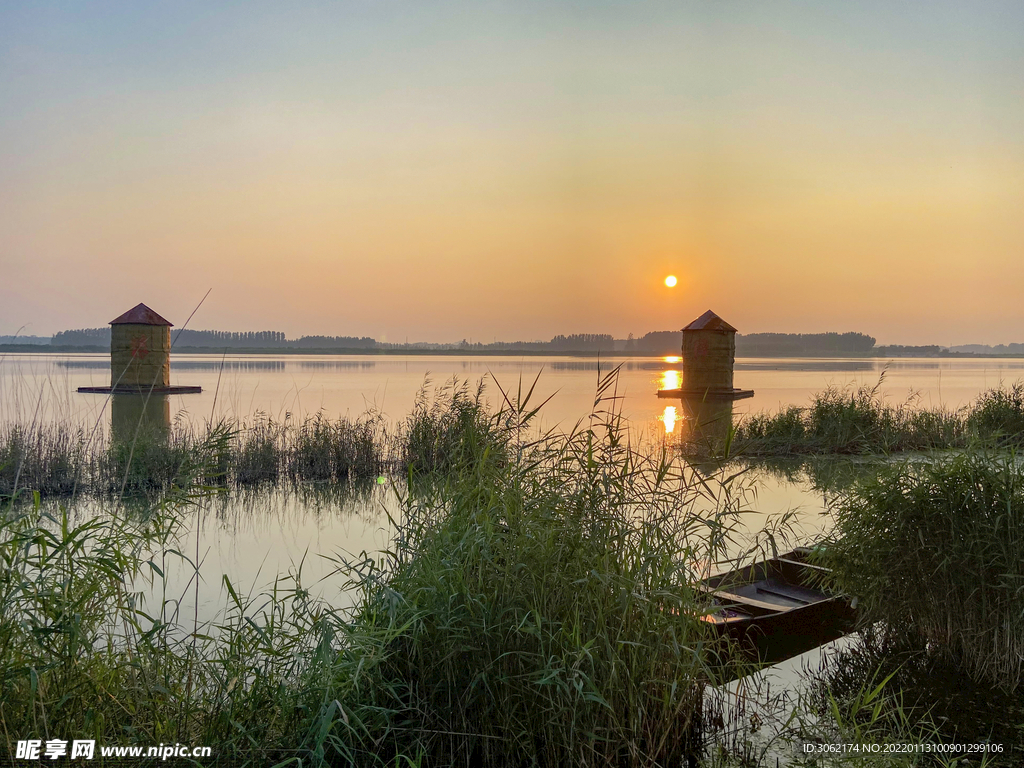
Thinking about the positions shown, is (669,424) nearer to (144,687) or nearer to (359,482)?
(359,482)

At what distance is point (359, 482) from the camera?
42.9 ft

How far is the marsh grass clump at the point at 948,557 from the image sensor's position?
490 centimetres

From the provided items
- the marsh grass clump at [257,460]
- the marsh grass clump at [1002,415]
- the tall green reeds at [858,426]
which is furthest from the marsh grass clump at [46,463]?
the marsh grass clump at [1002,415]

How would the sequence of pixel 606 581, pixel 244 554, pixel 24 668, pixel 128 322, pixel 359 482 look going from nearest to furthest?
pixel 24 668, pixel 606 581, pixel 244 554, pixel 359 482, pixel 128 322

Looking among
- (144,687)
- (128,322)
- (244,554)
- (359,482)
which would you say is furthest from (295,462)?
(128,322)

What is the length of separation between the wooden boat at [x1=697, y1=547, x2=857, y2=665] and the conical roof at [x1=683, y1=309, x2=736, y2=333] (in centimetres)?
2178

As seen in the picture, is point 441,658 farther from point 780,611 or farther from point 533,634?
point 780,611

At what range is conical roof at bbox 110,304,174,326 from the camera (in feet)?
88.5

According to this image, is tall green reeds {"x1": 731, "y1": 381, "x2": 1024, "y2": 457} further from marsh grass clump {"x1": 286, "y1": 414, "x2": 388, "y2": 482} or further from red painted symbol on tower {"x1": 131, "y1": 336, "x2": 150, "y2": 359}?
red painted symbol on tower {"x1": 131, "y1": 336, "x2": 150, "y2": 359}

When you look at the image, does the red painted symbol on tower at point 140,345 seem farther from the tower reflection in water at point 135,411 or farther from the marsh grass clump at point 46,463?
the marsh grass clump at point 46,463

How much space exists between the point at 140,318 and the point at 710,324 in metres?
21.5

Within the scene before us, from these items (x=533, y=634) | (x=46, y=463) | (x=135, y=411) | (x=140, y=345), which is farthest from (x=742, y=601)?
(x=140, y=345)

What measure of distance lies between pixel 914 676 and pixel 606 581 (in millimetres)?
3036

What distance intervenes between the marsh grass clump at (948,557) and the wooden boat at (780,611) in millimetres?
384
